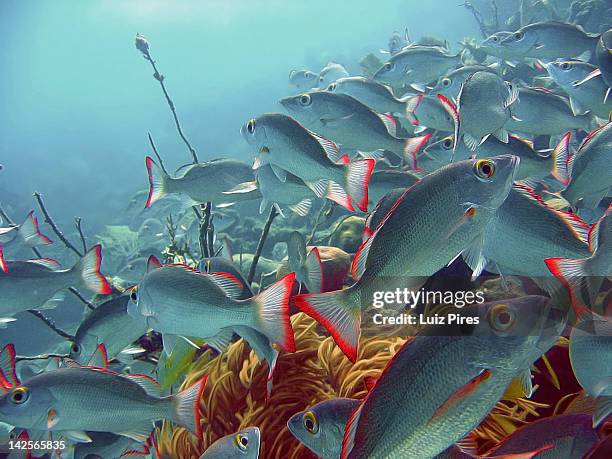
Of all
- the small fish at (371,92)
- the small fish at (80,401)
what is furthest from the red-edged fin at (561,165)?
the small fish at (80,401)

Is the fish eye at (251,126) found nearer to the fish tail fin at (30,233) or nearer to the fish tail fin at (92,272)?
the fish tail fin at (92,272)

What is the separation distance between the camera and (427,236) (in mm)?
1477

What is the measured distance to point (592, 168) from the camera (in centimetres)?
240

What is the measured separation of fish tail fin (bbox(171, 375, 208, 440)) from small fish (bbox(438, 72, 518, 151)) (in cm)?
210

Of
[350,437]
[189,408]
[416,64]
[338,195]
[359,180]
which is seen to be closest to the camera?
[350,437]

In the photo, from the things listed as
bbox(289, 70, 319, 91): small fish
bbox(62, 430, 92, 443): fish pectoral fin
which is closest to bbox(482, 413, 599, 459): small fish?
bbox(62, 430, 92, 443): fish pectoral fin

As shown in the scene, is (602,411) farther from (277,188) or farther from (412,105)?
(412,105)

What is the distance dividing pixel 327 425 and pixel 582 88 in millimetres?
3065

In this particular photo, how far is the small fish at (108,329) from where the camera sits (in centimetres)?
270

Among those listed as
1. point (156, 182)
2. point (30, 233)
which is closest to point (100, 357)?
point (156, 182)

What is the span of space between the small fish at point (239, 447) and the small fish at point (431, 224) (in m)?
0.68

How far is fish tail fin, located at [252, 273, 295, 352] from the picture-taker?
1.86m

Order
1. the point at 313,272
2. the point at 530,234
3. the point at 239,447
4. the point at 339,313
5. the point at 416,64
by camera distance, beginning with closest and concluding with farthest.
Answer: the point at 339,313 < the point at 239,447 < the point at 530,234 < the point at 313,272 < the point at 416,64

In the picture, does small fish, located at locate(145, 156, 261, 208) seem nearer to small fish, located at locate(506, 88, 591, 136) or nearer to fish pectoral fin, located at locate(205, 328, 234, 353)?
fish pectoral fin, located at locate(205, 328, 234, 353)
